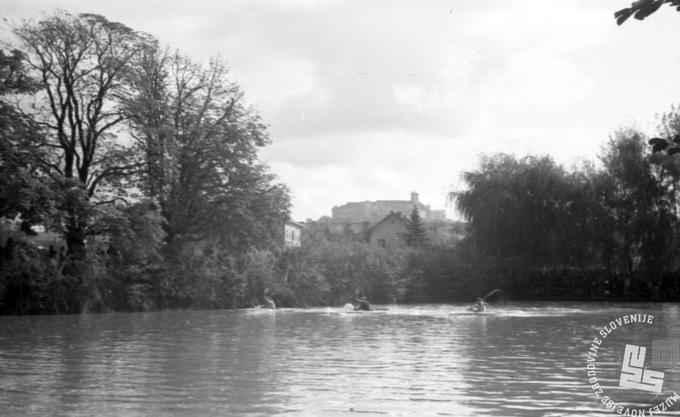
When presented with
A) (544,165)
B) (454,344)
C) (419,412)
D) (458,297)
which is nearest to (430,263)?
(458,297)

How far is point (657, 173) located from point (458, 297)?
50.5 ft

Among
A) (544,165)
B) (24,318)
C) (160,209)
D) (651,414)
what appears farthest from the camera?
(544,165)

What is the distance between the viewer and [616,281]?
52062 mm

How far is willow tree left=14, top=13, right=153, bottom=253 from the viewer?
35875 millimetres

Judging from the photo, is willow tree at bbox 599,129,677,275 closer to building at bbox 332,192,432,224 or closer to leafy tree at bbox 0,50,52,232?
leafy tree at bbox 0,50,52,232

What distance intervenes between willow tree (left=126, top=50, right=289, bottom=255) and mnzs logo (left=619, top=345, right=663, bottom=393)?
27442 mm

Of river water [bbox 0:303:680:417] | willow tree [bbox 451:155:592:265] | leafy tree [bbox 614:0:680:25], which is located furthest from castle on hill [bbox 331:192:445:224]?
leafy tree [bbox 614:0:680:25]

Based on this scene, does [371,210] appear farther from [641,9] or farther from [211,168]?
[641,9]

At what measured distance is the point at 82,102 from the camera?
38094mm

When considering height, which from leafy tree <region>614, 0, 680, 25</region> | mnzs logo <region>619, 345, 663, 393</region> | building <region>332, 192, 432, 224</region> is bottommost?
mnzs logo <region>619, 345, 663, 393</region>

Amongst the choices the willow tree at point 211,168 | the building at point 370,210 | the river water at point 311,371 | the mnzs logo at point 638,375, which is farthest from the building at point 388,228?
the mnzs logo at point 638,375

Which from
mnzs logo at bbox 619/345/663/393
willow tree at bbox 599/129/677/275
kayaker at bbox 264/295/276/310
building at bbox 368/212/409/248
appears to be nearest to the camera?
mnzs logo at bbox 619/345/663/393

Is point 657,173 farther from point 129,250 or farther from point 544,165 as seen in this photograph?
point 129,250

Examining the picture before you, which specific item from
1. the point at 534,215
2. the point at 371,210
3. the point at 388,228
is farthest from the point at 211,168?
the point at 371,210
